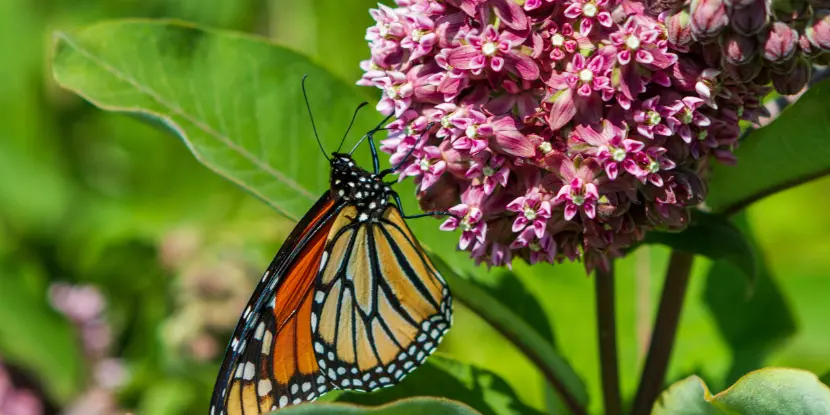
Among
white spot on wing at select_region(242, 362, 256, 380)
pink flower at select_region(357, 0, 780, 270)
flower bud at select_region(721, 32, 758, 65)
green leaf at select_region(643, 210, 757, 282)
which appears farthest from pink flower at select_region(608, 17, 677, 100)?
white spot on wing at select_region(242, 362, 256, 380)

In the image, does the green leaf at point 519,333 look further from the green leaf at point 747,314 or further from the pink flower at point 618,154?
the green leaf at point 747,314

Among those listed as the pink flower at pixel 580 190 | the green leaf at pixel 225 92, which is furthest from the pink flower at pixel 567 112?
the green leaf at pixel 225 92

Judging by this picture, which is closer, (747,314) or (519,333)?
(519,333)

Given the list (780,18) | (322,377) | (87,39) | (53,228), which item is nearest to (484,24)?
(780,18)

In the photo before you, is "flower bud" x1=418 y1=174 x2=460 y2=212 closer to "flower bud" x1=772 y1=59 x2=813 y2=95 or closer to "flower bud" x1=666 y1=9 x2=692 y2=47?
"flower bud" x1=666 y1=9 x2=692 y2=47

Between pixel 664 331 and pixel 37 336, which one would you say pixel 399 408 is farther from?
pixel 37 336

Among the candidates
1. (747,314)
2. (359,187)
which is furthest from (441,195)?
(747,314)
